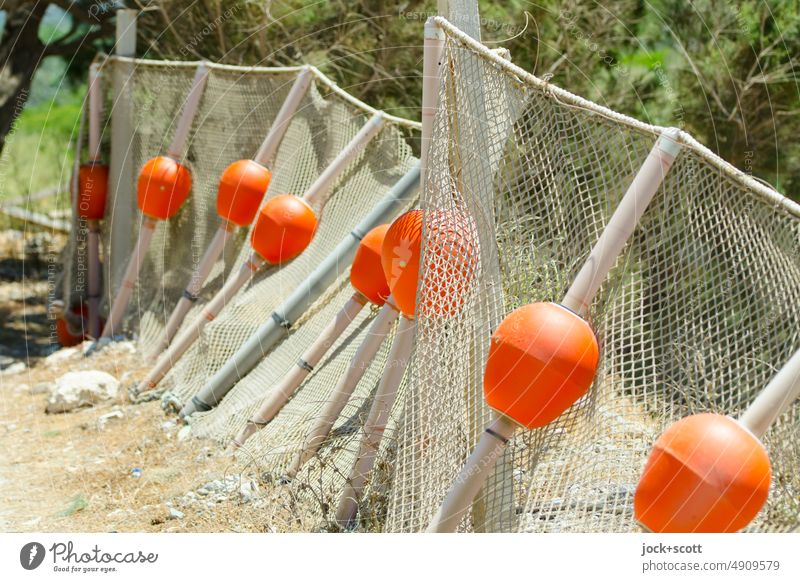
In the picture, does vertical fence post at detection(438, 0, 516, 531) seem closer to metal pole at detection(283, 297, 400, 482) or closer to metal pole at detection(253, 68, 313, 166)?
metal pole at detection(283, 297, 400, 482)

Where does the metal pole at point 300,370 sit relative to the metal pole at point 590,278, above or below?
below

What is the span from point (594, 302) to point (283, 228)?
309 centimetres

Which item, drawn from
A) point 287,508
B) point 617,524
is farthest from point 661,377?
point 287,508

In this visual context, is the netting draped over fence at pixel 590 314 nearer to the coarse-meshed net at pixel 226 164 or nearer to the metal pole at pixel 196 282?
the coarse-meshed net at pixel 226 164

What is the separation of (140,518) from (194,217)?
314 cm

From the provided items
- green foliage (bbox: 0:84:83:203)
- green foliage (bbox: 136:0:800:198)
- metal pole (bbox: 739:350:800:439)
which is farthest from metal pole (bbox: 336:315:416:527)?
green foliage (bbox: 0:84:83:203)

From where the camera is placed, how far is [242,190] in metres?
6.41

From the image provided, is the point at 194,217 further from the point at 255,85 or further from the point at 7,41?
the point at 7,41

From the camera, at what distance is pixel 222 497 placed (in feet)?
15.7

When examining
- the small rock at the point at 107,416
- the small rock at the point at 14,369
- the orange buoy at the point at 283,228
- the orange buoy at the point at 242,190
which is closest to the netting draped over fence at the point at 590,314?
the orange buoy at the point at 283,228

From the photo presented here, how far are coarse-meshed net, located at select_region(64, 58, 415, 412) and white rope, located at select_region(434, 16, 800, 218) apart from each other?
193cm

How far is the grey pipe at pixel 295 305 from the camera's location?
212 inches

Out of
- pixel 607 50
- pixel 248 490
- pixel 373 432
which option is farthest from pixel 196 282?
pixel 607 50

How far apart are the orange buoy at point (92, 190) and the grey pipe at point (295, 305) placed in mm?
2793
